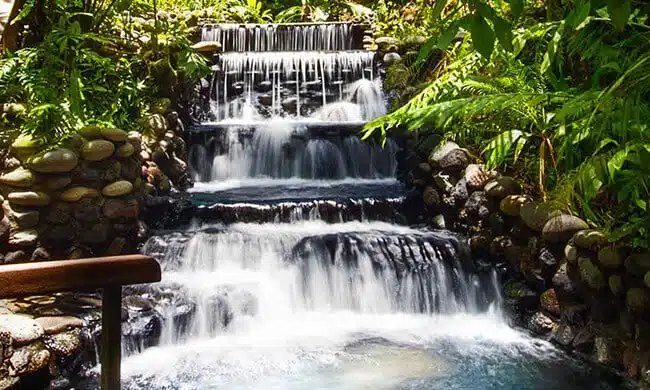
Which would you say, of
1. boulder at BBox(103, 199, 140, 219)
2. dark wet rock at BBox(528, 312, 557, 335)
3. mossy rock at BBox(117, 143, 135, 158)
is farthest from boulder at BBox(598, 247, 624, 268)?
mossy rock at BBox(117, 143, 135, 158)

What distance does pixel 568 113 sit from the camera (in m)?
2.38

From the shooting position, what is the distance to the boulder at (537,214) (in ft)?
16.5

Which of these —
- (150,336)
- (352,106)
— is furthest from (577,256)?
(352,106)

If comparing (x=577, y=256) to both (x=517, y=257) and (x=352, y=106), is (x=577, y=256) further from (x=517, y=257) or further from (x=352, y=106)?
(x=352, y=106)

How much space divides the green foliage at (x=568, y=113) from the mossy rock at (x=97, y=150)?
2810 mm

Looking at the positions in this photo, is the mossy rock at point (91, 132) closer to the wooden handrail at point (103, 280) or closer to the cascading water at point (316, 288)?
the cascading water at point (316, 288)

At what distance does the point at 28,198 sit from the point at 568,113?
4.75 metres

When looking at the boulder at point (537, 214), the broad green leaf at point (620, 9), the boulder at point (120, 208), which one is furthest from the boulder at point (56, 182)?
the broad green leaf at point (620, 9)

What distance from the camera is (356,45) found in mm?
10727

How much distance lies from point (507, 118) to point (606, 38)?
53.3 inches

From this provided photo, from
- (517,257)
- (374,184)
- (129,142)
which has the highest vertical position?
(129,142)

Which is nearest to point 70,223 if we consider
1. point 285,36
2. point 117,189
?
point 117,189

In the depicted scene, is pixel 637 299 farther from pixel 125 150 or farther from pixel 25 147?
pixel 25 147

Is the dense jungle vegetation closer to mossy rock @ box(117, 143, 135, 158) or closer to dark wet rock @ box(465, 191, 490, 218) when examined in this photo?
dark wet rock @ box(465, 191, 490, 218)
